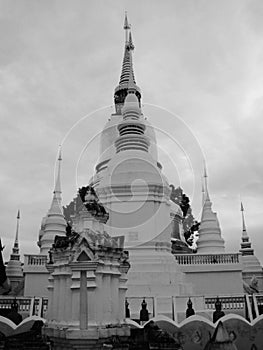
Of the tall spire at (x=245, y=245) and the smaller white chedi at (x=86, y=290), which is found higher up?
the tall spire at (x=245, y=245)

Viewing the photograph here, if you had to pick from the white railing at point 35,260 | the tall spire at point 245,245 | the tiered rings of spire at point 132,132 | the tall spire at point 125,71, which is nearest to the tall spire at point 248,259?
the tall spire at point 245,245

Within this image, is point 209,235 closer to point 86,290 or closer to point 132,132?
point 132,132

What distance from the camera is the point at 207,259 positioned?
18.7m

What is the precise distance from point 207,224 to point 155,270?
6.50 m

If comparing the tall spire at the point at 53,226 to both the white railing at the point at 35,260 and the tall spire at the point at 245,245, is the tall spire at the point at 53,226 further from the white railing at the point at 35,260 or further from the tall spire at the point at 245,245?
the tall spire at the point at 245,245

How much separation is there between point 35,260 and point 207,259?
8534mm

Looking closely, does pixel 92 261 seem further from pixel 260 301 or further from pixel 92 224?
pixel 260 301

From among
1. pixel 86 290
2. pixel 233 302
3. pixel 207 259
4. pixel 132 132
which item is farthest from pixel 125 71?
pixel 86 290

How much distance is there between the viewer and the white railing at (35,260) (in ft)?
59.9

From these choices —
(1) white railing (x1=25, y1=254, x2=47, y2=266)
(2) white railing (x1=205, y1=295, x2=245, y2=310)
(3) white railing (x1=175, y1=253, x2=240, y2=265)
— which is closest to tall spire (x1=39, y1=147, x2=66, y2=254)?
(1) white railing (x1=25, y1=254, x2=47, y2=266)

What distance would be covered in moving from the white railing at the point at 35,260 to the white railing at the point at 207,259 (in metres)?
6.64

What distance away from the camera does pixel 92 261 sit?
25.1 feet

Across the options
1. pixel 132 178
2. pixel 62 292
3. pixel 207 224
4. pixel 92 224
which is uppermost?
pixel 132 178

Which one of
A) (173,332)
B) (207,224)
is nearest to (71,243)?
(173,332)
